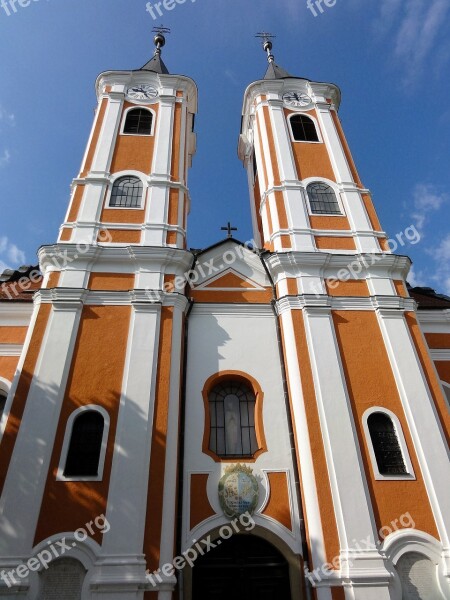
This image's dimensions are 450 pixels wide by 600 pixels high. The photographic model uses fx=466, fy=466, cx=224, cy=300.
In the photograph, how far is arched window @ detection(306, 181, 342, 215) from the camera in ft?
48.7

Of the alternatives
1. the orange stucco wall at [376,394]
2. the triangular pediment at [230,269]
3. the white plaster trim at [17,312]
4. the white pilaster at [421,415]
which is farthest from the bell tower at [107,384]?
the white pilaster at [421,415]

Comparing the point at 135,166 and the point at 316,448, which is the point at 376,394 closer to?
the point at 316,448

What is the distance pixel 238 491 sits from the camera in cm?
964

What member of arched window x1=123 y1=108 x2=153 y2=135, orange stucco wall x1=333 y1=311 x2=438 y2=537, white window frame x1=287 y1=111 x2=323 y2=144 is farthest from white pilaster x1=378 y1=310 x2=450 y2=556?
arched window x1=123 y1=108 x2=153 y2=135

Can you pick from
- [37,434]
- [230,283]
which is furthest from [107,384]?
[230,283]

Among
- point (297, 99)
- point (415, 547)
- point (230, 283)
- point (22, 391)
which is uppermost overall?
point (297, 99)

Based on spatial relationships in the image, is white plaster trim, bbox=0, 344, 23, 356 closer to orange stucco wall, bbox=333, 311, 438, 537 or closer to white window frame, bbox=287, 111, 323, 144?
orange stucco wall, bbox=333, 311, 438, 537

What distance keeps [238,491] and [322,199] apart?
31.4 ft

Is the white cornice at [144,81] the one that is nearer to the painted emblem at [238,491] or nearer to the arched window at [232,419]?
the arched window at [232,419]

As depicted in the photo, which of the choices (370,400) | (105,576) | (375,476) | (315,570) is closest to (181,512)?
(105,576)

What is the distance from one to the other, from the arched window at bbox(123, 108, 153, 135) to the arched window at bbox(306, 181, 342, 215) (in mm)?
6233

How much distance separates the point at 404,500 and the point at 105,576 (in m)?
5.95

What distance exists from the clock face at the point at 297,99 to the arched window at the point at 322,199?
4925 millimetres

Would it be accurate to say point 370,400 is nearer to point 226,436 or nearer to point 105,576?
point 226,436
